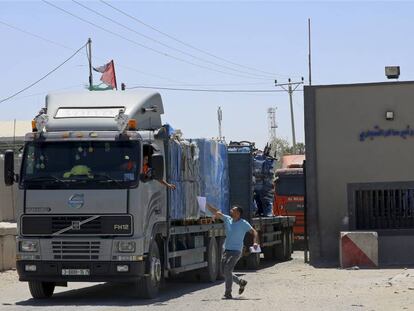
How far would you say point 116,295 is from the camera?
1630 cm

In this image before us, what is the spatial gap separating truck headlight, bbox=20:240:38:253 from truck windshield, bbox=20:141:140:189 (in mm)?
987

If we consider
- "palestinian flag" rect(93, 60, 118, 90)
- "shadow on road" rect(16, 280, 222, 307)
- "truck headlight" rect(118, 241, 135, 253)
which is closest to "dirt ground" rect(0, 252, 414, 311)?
"shadow on road" rect(16, 280, 222, 307)

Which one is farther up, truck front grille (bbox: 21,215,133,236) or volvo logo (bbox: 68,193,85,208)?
volvo logo (bbox: 68,193,85,208)

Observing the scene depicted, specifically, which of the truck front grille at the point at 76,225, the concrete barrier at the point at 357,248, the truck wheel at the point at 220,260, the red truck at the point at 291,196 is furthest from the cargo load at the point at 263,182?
the truck front grille at the point at 76,225

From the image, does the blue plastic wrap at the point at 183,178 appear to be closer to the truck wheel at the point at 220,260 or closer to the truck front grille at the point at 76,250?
the truck wheel at the point at 220,260

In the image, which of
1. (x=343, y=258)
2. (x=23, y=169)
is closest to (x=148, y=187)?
(x=23, y=169)

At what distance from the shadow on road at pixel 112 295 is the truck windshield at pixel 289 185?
442 inches

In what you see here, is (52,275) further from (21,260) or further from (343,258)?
(343,258)

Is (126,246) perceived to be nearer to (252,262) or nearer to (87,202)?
(87,202)

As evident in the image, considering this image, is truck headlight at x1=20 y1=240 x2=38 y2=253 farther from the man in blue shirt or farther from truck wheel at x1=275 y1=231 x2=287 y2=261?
truck wheel at x1=275 y1=231 x2=287 y2=261

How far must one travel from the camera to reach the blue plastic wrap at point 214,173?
18859 millimetres

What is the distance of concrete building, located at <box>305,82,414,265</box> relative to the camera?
23.0 metres

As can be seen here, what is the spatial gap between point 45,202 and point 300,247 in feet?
59.2

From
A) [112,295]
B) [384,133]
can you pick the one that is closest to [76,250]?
[112,295]
